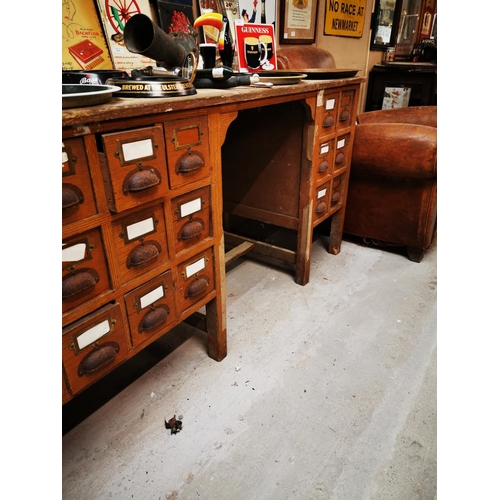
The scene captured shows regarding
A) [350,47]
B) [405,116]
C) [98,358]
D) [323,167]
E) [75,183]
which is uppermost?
[350,47]

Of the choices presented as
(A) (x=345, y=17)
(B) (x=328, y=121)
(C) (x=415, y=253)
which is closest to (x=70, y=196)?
(B) (x=328, y=121)

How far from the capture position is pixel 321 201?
189cm

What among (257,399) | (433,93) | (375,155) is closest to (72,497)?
(257,399)

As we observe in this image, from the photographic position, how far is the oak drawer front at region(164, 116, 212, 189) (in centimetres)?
95

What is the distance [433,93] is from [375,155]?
251 centimetres

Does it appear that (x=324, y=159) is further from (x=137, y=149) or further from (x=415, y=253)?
(x=137, y=149)

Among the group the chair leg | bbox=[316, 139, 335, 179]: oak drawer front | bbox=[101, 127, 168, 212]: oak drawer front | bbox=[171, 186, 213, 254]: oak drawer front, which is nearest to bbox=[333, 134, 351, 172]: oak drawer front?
bbox=[316, 139, 335, 179]: oak drawer front

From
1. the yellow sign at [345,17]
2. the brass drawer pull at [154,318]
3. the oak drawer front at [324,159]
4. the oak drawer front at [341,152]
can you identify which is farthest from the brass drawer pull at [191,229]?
the yellow sign at [345,17]

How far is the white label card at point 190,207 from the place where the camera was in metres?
1.05

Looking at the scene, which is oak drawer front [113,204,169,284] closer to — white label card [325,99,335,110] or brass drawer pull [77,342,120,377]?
brass drawer pull [77,342,120,377]

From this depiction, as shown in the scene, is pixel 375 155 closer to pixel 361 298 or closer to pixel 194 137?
pixel 361 298

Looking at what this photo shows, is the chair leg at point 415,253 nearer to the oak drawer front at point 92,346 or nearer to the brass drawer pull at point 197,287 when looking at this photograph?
the brass drawer pull at point 197,287

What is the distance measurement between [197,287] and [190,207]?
275 millimetres

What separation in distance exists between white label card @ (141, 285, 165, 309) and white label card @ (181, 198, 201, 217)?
8.9 inches
